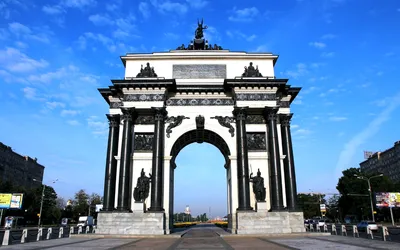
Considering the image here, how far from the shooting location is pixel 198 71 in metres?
30.4

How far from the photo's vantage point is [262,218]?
79.3ft

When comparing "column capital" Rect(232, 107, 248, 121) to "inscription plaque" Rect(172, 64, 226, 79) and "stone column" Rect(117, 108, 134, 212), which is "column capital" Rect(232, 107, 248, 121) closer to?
"inscription plaque" Rect(172, 64, 226, 79)

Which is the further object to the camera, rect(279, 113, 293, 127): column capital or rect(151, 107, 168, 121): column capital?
rect(279, 113, 293, 127): column capital

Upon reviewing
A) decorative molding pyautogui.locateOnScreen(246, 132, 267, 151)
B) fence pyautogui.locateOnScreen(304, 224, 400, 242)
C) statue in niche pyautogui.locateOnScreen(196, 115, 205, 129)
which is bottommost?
fence pyautogui.locateOnScreen(304, 224, 400, 242)

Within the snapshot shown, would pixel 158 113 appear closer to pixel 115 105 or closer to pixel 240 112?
pixel 115 105

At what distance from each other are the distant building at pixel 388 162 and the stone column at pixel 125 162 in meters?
94.8

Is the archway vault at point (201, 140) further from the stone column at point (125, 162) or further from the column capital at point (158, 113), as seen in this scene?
the stone column at point (125, 162)

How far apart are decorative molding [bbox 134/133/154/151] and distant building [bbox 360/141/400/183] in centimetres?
9288

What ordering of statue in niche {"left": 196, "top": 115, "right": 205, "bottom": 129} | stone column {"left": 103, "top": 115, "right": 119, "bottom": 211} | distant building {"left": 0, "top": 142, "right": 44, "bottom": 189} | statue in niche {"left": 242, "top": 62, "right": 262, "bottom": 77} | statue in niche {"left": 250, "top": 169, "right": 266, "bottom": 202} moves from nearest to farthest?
1. statue in niche {"left": 250, "top": 169, "right": 266, "bottom": 202}
2. stone column {"left": 103, "top": 115, "right": 119, "bottom": 211}
3. statue in niche {"left": 196, "top": 115, "right": 205, "bottom": 129}
4. statue in niche {"left": 242, "top": 62, "right": 262, "bottom": 77}
5. distant building {"left": 0, "top": 142, "right": 44, "bottom": 189}

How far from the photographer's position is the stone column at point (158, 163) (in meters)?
25.1

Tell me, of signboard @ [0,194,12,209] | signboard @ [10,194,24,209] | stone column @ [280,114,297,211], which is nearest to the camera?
stone column @ [280,114,297,211]

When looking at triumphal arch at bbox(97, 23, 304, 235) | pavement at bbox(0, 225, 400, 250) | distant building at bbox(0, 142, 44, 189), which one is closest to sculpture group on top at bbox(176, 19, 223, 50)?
triumphal arch at bbox(97, 23, 304, 235)

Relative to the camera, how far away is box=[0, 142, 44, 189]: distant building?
8347cm

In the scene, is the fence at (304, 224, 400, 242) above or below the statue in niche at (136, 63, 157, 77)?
below
